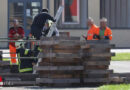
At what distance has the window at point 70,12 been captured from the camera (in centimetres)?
2767

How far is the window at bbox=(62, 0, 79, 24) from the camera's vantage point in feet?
90.8

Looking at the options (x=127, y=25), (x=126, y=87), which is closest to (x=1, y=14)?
(x=127, y=25)

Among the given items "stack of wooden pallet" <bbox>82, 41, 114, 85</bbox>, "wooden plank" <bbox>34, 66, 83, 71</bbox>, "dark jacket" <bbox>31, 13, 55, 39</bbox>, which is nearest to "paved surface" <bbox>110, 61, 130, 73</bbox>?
"dark jacket" <bbox>31, 13, 55, 39</bbox>

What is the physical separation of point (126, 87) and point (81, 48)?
1.66 metres

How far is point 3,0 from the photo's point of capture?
2733 cm

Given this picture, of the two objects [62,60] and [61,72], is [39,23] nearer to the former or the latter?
[62,60]

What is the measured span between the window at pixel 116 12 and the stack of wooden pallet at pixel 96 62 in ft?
55.2

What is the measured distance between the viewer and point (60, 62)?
11578 mm

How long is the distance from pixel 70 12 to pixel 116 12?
2.70 m

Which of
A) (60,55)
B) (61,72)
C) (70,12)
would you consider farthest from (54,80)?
(70,12)

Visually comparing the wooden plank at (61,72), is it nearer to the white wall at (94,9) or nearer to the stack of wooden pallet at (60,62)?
the stack of wooden pallet at (60,62)

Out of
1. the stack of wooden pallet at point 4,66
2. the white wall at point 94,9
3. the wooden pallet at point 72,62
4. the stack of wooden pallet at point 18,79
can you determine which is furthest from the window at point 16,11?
the wooden pallet at point 72,62

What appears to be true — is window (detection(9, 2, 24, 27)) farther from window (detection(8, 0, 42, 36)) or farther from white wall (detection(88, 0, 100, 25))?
white wall (detection(88, 0, 100, 25))

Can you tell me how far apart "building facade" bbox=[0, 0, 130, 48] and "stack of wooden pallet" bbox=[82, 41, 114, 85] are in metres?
15.9
